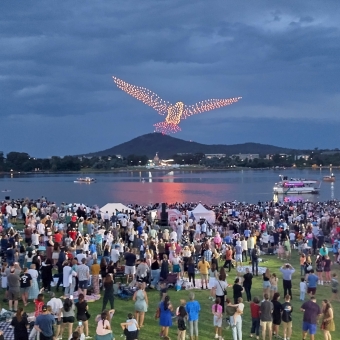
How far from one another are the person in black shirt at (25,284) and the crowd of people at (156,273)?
2 cm

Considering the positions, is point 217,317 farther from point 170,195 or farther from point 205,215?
point 170,195

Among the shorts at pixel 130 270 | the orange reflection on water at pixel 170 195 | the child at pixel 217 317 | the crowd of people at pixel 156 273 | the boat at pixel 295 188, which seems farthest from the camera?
the boat at pixel 295 188

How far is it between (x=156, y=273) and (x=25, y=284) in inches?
150

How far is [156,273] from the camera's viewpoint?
13797mm

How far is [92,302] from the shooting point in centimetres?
1236

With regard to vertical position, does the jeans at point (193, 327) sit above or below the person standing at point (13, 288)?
below

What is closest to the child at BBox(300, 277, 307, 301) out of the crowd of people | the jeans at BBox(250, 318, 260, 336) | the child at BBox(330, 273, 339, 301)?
the crowd of people

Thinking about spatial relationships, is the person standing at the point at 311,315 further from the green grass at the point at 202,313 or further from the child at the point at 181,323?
the child at the point at 181,323

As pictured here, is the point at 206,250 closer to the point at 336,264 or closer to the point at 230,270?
the point at 230,270

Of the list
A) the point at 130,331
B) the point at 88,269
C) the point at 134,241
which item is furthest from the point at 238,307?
the point at 134,241

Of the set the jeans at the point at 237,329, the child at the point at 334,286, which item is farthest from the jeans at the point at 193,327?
the child at the point at 334,286

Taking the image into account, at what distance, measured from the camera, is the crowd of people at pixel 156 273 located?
9.70m

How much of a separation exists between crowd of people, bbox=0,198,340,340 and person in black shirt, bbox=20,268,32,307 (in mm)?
23

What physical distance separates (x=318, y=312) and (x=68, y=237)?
33.4 ft
